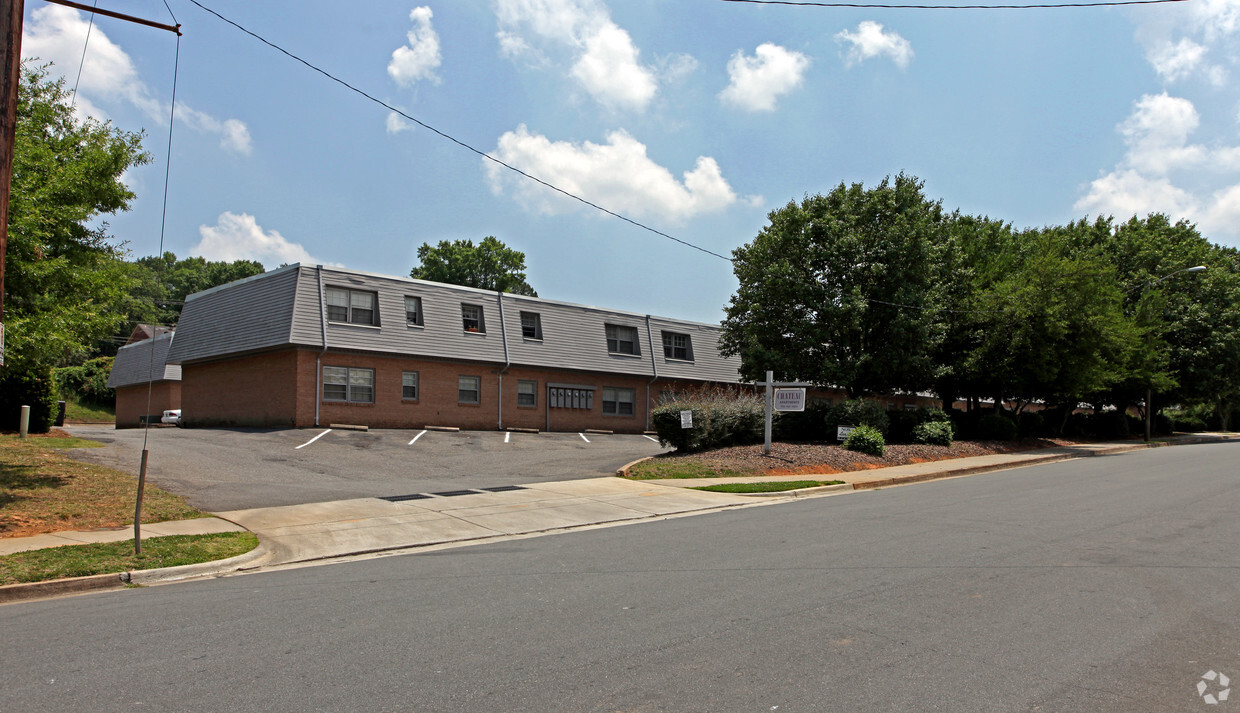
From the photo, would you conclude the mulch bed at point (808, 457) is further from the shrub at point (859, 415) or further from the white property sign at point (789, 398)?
the white property sign at point (789, 398)

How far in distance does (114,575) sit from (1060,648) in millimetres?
9275

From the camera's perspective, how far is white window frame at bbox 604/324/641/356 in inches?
1427

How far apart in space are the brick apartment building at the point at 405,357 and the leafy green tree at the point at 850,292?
368 inches

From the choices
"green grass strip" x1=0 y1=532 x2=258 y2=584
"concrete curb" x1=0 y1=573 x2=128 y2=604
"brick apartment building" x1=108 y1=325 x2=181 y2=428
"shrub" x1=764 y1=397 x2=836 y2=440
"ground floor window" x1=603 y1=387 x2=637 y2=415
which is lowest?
"concrete curb" x1=0 y1=573 x2=128 y2=604

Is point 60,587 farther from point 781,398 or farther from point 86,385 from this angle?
point 86,385

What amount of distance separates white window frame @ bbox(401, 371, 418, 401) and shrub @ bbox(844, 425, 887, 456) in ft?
52.3

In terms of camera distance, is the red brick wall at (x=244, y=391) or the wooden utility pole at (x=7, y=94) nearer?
the wooden utility pole at (x=7, y=94)

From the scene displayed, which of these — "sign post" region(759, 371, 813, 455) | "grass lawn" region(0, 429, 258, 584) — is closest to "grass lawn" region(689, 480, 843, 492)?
"sign post" region(759, 371, 813, 455)

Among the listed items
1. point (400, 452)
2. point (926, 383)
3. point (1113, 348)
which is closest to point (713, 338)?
point (926, 383)

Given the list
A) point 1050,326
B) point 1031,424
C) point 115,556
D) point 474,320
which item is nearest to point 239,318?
point 474,320

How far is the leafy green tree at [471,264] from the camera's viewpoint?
72.5m

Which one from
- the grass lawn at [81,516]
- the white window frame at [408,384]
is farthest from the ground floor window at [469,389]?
the grass lawn at [81,516]

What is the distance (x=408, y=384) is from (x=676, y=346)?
1426cm

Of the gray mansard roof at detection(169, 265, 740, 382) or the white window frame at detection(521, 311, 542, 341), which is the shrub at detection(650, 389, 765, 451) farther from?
the white window frame at detection(521, 311, 542, 341)
